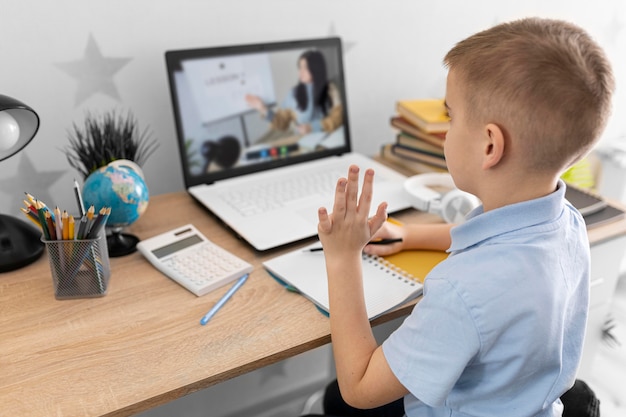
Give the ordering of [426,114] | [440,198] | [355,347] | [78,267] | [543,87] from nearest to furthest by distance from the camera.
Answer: [543,87] < [355,347] < [78,267] < [440,198] < [426,114]

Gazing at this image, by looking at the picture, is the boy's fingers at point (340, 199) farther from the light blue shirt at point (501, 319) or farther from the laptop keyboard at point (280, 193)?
the laptop keyboard at point (280, 193)

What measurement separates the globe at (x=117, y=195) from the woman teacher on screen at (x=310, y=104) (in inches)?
13.9

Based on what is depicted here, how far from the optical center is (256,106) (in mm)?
1258

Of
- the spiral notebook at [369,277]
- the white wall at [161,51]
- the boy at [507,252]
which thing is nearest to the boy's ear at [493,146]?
the boy at [507,252]

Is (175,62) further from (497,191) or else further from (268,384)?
(268,384)

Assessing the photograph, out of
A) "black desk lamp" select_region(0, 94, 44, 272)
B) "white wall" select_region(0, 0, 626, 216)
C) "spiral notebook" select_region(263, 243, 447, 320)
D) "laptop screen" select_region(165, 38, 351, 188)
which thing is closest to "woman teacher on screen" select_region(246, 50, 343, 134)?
"laptop screen" select_region(165, 38, 351, 188)

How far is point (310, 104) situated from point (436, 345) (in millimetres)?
779

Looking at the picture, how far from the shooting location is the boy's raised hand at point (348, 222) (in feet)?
2.62

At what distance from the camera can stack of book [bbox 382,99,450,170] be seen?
53.2 inches

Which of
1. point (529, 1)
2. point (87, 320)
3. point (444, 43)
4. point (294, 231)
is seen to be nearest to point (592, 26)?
point (529, 1)

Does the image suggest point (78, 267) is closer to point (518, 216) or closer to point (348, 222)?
point (348, 222)

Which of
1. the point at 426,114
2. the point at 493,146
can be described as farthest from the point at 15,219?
the point at 426,114

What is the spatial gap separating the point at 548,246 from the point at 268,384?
1.13 meters

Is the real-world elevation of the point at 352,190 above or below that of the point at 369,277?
above
